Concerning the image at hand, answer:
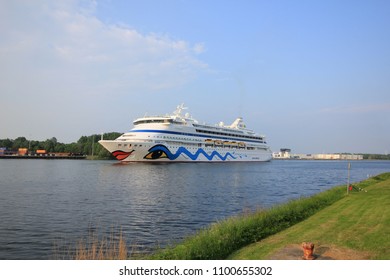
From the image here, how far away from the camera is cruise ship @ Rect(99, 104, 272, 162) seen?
7056 cm

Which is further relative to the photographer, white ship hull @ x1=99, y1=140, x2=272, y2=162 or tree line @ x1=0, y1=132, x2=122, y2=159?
tree line @ x1=0, y1=132, x2=122, y2=159

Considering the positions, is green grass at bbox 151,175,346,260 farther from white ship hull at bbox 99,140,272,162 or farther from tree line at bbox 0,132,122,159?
tree line at bbox 0,132,122,159

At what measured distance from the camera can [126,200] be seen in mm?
24016

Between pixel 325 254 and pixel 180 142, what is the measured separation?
233 feet

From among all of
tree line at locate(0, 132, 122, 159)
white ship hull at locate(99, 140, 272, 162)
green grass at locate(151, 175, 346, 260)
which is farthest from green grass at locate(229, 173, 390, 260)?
tree line at locate(0, 132, 122, 159)

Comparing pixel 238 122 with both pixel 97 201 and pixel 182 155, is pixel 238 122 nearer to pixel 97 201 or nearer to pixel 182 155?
pixel 182 155

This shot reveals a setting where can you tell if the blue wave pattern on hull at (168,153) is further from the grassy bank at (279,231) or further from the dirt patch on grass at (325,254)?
the dirt patch on grass at (325,254)

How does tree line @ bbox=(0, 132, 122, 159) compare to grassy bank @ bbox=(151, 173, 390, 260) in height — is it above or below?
above

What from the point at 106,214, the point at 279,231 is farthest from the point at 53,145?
the point at 279,231

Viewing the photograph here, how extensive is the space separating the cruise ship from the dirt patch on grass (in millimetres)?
61855

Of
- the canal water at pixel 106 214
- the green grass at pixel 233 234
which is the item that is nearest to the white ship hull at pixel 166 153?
the canal water at pixel 106 214

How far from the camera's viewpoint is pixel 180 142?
3127 inches
